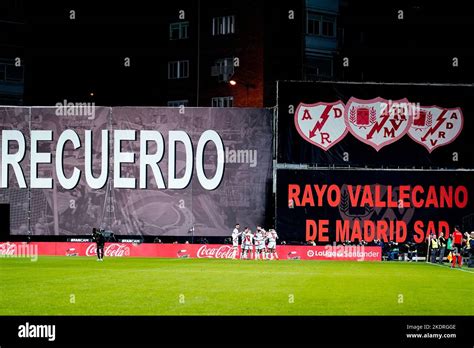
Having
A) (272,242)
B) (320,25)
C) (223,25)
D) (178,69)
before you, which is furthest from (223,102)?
(272,242)

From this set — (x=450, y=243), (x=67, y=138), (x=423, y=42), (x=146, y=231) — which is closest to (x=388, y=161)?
(x=450, y=243)

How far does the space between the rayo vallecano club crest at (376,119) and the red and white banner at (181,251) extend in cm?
570

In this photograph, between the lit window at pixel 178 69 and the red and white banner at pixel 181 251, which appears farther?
the lit window at pixel 178 69

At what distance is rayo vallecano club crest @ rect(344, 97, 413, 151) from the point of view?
51438 mm

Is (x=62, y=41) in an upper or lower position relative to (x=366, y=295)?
upper

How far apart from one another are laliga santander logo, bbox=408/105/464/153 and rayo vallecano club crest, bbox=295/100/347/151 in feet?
12.6

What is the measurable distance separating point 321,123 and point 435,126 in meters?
6.02

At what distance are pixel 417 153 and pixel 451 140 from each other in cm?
191

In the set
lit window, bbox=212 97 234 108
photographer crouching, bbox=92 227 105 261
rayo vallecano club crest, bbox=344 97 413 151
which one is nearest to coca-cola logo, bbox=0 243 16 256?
photographer crouching, bbox=92 227 105 261

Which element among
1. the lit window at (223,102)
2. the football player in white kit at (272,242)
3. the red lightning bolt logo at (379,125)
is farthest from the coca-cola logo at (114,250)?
the lit window at (223,102)

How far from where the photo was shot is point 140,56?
7575 centimetres

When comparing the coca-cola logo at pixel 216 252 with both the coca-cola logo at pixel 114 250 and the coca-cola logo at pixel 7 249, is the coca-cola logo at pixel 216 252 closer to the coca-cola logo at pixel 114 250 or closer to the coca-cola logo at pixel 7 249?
the coca-cola logo at pixel 114 250

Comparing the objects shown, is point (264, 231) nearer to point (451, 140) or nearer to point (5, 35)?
point (451, 140)

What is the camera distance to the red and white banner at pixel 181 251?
5050 cm
